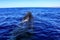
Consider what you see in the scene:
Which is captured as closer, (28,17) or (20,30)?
(20,30)

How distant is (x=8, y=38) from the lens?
395 inches

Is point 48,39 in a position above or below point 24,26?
below

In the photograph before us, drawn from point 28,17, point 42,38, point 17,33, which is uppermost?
point 28,17

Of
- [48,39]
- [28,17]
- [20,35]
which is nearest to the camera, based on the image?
[20,35]

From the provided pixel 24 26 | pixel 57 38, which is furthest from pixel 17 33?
pixel 57 38

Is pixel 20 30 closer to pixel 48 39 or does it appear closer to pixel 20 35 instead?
pixel 20 35

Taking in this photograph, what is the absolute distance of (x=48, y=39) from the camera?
981 cm

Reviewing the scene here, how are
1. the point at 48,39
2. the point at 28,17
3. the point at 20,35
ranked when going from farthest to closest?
the point at 28,17 → the point at 48,39 → the point at 20,35

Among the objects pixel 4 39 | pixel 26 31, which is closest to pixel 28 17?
pixel 26 31

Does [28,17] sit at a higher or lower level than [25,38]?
higher

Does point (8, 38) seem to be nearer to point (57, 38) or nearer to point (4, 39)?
point (4, 39)

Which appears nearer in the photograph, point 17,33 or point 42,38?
point 17,33

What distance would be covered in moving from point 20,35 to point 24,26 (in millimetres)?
1203

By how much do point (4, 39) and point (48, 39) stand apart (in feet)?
9.12
